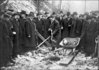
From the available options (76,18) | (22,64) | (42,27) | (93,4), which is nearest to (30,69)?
(22,64)

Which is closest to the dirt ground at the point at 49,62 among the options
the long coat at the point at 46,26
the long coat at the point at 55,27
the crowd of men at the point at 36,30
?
the crowd of men at the point at 36,30

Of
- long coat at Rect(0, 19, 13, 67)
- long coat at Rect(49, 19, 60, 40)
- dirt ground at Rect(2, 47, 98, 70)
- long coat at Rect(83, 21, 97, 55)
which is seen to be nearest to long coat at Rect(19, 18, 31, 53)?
dirt ground at Rect(2, 47, 98, 70)

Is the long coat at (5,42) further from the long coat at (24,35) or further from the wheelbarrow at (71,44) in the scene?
the wheelbarrow at (71,44)

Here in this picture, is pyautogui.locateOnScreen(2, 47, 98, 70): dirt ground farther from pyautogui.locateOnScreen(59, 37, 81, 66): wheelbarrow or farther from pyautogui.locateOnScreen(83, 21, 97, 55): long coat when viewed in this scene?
pyautogui.locateOnScreen(83, 21, 97, 55): long coat

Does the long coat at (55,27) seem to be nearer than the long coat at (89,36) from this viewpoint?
No

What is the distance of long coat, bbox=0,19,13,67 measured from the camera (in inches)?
412

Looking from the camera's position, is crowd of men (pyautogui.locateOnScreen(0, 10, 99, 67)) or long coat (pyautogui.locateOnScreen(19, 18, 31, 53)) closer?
crowd of men (pyautogui.locateOnScreen(0, 10, 99, 67))

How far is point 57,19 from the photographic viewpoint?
1652 centimetres

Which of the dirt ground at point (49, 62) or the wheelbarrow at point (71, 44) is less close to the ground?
the wheelbarrow at point (71, 44)

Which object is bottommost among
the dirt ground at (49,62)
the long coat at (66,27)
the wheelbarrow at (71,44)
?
the dirt ground at (49,62)

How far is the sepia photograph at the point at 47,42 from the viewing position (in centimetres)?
1066

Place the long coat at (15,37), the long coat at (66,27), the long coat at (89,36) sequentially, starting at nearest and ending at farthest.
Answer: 1. the long coat at (15,37)
2. the long coat at (89,36)
3. the long coat at (66,27)

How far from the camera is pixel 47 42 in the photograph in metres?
14.9

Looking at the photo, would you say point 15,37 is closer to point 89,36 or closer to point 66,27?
point 89,36
